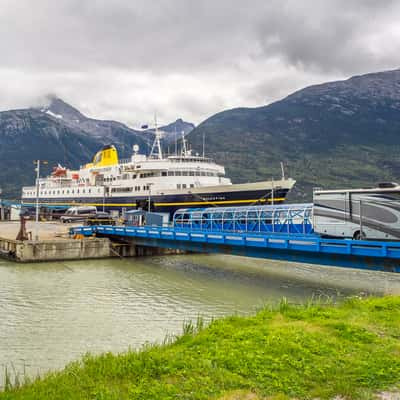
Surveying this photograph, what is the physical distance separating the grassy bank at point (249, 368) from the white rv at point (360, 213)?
8567mm

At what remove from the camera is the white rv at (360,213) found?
16.4 m

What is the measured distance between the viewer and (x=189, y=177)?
4384 centimetres

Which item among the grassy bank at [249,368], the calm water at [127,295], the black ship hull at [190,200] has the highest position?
the black ship hull at [190,200]

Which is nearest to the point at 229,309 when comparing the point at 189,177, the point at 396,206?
the point at 396,206

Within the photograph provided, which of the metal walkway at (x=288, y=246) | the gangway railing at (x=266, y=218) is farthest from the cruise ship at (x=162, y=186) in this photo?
the metal walkway at (x=288, y=246)

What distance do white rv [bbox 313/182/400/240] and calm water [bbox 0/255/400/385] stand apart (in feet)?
8.68

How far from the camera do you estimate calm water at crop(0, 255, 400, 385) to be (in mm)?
11312

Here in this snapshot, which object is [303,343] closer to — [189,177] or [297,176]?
[189,177]

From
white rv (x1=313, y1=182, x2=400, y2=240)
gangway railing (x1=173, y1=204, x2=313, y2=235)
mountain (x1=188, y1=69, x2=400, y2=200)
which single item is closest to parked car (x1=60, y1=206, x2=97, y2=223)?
gangway railing (x1=173, y1=204, x2=313, y2=235)

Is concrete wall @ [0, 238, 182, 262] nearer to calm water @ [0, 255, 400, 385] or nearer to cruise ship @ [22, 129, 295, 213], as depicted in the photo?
calm water @ [0, 255, 400, 385]

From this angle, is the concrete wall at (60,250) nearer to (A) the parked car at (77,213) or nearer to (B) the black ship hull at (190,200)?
(B) the black ship hull at (190,200)

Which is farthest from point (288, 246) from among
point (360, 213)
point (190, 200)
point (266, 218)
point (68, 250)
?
point (190, 200)

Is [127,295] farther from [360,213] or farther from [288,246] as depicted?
[360,213]

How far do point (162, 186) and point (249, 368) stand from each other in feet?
123
